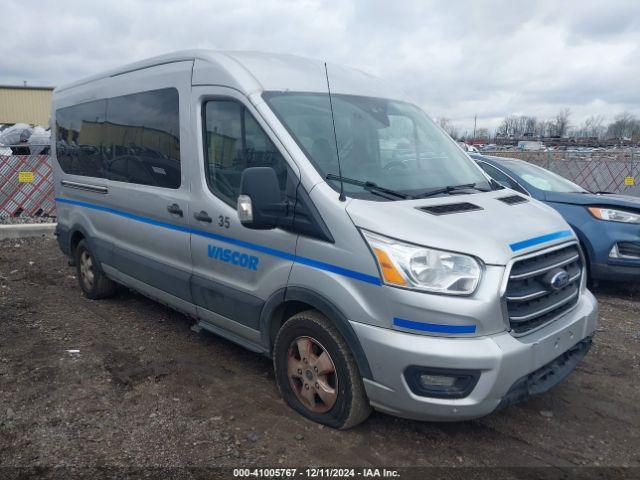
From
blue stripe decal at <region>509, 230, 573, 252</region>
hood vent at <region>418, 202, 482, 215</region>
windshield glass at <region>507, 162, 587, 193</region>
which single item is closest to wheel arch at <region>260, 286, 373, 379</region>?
hood vent at <region>418, 202, 482, 215</region>

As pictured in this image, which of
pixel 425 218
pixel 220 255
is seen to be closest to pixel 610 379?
pixel 425 218

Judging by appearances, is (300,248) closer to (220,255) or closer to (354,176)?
(354,176)

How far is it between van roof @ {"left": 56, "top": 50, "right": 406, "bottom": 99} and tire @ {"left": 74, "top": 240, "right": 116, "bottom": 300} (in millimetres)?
2518

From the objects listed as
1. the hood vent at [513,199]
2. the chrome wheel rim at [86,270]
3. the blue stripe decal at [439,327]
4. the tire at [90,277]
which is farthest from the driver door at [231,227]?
the chrome wheel rim at [86,270]

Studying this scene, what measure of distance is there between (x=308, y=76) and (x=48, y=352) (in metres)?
3.18

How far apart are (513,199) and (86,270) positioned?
463cm

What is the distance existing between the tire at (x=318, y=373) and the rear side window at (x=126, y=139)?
162cm

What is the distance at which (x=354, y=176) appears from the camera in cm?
341

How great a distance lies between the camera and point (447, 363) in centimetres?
285

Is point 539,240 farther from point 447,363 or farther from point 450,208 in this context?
point 447,363

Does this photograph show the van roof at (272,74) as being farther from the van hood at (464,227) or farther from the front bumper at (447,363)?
the front bumper at (447,363)

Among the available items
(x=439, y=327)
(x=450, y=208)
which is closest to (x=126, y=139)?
(x=450, y=208)

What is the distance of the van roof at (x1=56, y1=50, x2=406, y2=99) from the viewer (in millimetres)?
3729

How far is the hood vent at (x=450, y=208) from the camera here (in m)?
3.19
